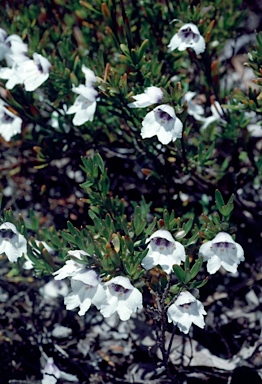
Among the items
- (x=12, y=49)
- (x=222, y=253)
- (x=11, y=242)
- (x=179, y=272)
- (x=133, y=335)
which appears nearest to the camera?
(x=179, y=272)

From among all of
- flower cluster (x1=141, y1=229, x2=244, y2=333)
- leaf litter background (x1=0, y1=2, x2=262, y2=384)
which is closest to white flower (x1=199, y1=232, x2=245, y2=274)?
flower cluster (x1=141, y1=229, x2=244, y2=333)

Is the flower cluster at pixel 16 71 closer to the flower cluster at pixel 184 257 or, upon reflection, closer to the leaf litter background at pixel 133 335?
the leaf litter background at pixel 133 335

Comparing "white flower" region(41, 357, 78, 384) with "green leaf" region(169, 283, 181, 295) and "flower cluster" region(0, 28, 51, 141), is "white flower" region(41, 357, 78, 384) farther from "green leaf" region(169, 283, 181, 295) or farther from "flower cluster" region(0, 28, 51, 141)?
"flower cluster" region(0, 28, 51, 141)

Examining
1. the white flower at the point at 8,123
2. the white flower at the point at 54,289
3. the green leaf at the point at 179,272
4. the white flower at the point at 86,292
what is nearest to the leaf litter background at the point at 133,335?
the white flower at the point at 54,289

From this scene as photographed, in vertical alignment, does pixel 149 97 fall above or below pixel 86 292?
above

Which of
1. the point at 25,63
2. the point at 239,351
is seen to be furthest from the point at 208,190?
the point at 25,63

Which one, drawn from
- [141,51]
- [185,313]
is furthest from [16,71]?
[185,313]

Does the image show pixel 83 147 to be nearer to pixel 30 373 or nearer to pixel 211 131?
pixel 211 131

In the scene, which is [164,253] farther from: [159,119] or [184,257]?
[159,119]
